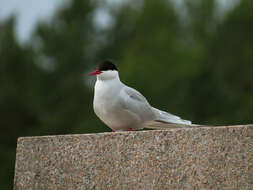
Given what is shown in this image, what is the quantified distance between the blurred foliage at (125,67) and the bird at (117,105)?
6.99m

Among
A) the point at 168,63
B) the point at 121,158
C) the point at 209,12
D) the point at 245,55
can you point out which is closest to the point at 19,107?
the point at 168,63

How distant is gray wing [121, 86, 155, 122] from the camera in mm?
3515

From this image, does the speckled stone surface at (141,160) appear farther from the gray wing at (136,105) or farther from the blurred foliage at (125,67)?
the blurred foliage at (125,67)

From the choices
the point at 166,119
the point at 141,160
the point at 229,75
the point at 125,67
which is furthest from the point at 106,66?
the point at 229,75

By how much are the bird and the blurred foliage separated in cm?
699

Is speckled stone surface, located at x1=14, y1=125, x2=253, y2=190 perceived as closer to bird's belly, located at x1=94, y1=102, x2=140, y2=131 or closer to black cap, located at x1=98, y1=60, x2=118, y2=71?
bird's belly, located at x1=94, y1=102, x2=140, y2=131

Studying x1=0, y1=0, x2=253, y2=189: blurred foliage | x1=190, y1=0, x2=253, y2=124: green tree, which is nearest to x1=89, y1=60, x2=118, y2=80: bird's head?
x1=0, y1=0, x2=253, y2=189: blurred foliage

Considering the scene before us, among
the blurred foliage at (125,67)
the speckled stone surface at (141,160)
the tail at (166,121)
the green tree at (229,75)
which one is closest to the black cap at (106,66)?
the tail at (166,121)

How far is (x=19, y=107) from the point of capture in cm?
1232

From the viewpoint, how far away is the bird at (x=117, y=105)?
3479 millimetres

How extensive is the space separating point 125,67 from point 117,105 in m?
9.29

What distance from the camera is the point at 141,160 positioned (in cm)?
304

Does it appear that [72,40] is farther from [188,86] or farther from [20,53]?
[188,86]

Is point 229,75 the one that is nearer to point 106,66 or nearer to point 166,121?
point 166,121
